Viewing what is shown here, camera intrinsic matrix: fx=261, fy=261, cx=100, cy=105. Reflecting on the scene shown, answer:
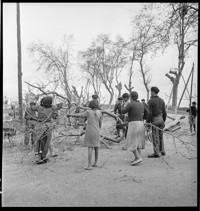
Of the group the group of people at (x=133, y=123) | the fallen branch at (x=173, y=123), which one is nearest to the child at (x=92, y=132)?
the group of people at (x=133, y=123)

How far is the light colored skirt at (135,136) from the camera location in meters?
5.38

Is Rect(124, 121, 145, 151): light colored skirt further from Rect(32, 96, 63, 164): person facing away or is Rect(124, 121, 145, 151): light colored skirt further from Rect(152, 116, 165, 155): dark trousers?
Rect(32, 96, 63, 164): person facing away

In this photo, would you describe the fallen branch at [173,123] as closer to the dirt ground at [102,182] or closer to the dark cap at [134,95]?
the dirt ground at [102,182]

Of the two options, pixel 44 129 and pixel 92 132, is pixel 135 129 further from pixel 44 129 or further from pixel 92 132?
pixel 44 129

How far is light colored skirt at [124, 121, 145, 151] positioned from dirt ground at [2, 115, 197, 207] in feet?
1.39

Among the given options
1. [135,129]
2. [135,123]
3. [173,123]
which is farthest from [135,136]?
[173,123]

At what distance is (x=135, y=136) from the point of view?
5391 millimetres

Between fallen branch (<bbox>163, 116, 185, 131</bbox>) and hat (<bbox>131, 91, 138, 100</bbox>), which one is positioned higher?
hat (<bbox>131, 91, 138, 100</bbox>)

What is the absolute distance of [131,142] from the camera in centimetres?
540

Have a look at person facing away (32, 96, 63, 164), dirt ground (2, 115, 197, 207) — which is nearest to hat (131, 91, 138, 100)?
dirt ground (2, 115, 197, 207)

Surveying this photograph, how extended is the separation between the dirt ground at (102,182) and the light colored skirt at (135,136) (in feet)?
1.39

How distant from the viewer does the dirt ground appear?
3.64 m

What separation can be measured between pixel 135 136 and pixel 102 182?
4.34 ft

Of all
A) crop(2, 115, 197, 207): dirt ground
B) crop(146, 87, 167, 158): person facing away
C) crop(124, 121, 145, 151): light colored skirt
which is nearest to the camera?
crop(2, 115, 197, 207): dirt ground
